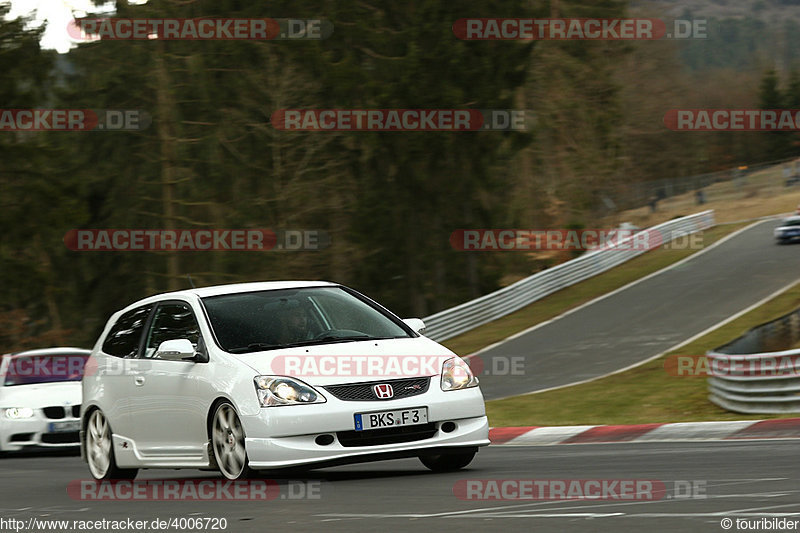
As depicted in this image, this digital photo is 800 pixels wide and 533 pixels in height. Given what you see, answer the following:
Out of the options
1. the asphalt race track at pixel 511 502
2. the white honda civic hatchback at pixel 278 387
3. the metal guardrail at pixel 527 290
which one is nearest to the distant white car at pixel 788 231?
the metal guardrail at pixel 527 290

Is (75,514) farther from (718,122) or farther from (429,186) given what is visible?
(718,122)

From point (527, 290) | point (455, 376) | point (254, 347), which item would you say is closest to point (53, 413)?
point (254, 347)

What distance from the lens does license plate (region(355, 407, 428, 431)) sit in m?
8.54

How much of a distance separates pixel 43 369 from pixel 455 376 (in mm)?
9718

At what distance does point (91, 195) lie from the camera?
4606 cm

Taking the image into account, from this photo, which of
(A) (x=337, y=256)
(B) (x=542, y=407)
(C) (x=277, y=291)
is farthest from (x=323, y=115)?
(C) (x=277, y=291)

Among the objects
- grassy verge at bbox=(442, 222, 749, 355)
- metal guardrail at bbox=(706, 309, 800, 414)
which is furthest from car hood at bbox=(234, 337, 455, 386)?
grassy verge at bbox=(442, 222, 749, 355)

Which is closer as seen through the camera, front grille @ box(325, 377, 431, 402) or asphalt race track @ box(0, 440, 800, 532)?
asphalt race track @ box(0, 440, 800, 532)

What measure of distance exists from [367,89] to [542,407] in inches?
724

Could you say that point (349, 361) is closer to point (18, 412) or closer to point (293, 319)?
point (293, 319)

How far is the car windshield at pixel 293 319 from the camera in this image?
9273 millimetres

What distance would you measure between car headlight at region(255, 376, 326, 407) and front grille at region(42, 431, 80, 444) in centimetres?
806

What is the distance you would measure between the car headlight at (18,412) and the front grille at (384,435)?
27.7ft

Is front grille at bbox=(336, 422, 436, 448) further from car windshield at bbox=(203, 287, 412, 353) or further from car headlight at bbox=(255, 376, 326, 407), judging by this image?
car windshield at bbox=(203, 287, 412, 353)
